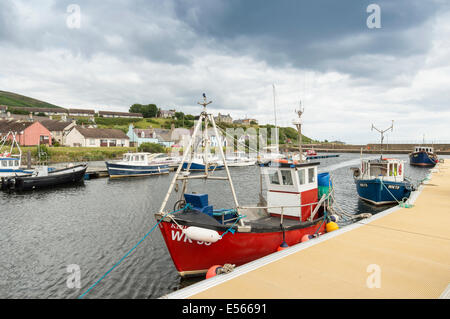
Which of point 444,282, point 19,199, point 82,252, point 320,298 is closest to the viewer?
point 320,298

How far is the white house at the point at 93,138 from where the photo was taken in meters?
68.6

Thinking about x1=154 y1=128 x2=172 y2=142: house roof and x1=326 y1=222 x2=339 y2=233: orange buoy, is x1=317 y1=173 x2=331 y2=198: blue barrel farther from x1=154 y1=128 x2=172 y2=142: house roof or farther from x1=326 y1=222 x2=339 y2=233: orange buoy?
x1=154 y1=128 x2=172 y2=142: house roof

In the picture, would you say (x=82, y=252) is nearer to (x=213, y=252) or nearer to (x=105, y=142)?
(x=213, y=252)

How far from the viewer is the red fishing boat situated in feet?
27.7

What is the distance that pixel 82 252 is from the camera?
12.7 meters

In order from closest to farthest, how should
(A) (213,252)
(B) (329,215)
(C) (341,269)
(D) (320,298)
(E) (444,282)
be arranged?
(D) (320,298)
(E) (444,282)
(C) (341,269)
(A) (213,252)
(B) (329,215)

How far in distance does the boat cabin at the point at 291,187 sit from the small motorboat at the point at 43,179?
92.7 feet

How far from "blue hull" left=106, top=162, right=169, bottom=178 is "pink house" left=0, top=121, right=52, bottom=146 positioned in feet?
120

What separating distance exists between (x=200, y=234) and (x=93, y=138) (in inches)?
2815

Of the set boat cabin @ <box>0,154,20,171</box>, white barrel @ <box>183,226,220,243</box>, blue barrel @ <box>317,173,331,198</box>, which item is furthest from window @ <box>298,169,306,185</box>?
boat cabin @ <box>0,154,20,171</box>

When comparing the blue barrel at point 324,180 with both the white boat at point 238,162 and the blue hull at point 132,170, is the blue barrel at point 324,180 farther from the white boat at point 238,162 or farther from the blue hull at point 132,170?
the white boat at point 238,162
